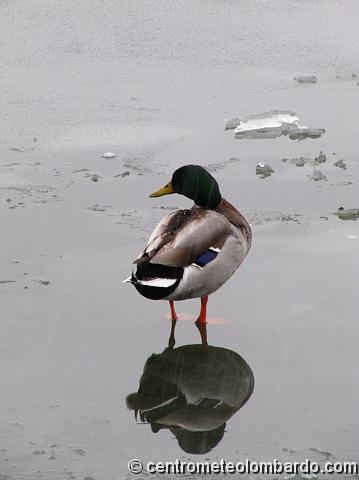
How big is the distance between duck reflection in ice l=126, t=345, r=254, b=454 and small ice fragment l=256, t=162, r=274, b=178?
242 centimetres

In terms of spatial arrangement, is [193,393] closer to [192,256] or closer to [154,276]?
[154,276]

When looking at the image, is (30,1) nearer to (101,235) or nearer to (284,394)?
(101,235)

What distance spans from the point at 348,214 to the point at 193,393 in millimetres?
2407

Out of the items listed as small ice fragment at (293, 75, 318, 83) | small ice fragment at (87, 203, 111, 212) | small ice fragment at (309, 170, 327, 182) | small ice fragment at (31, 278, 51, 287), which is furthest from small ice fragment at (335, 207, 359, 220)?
small ice fragment at (293, 75, 318, 83)

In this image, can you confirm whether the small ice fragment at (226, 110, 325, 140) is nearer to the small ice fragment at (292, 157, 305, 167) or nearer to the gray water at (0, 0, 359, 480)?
the gray water at (0, 0, 359, 480)

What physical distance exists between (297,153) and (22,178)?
200cm

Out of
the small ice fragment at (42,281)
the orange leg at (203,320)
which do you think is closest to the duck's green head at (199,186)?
the orange leg at (203,320)

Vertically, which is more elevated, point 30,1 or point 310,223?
point 30,1

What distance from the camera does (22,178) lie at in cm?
710

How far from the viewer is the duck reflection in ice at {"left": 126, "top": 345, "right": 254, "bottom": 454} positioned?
4117mm

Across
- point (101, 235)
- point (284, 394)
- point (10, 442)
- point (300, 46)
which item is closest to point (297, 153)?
point (101, 235)

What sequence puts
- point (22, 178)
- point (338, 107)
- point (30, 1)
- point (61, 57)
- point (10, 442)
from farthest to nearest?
1. point (30, 1)
2. point (61, 57)
3. point (338, 107)
4. point (22, 178)
5. point (10, 442)

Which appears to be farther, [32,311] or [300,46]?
[300,46]

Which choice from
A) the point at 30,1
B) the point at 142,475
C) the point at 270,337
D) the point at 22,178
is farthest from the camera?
A: the point at 30,1
